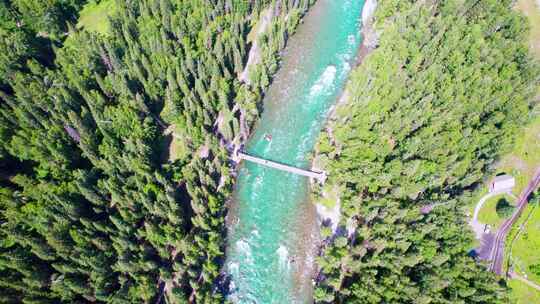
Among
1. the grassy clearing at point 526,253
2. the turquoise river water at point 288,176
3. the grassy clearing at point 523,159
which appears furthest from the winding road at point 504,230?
the turquoise river water at point 288,176

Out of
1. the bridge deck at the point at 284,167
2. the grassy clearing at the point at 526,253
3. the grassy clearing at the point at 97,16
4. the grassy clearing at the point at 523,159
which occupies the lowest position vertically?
the grassy clearing at the point at 526,253

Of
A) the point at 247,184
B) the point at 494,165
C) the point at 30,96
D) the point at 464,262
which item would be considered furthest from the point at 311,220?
the point at 30,96

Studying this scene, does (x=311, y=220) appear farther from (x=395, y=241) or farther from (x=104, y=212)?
(x=104, y=212)

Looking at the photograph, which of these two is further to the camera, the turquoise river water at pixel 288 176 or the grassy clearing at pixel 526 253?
the turquoise river water at pixel 288 176

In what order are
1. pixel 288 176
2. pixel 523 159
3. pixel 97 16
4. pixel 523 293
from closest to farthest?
pixel 523 293 < pixel 523 159 < pixel 288 176 < pixel 97 16

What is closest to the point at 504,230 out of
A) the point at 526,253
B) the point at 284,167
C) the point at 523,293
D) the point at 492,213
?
the point at 492,213

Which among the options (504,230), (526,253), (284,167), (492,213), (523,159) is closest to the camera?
(526,253)

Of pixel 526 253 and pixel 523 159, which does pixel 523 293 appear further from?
pixel 523 159

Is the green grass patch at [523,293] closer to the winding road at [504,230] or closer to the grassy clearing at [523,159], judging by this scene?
the winding road at [504,230]
